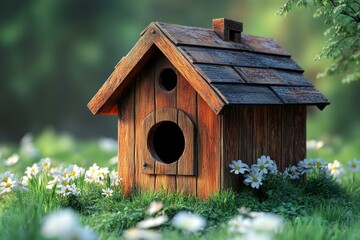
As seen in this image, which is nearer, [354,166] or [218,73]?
[218,73]

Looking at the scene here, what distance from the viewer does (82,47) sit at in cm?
2038

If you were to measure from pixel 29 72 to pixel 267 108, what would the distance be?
13.5 metres

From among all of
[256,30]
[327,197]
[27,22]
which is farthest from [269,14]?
[327,197]

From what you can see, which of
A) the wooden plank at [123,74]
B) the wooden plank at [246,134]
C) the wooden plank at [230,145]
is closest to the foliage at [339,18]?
the wooden plank at [246,134]

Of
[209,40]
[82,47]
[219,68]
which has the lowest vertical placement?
[219,68]

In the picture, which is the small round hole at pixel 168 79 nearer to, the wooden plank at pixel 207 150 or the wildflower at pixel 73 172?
the wooden plank at pixel 207 150

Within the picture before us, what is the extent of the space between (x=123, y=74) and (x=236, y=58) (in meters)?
1.25

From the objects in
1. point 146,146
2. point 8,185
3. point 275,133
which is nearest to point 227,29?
point 275,133

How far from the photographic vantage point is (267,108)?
763 cm

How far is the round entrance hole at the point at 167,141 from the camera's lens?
785cm

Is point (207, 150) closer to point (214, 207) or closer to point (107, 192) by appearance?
point (214, 207)

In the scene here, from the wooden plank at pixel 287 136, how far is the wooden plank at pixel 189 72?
1643mm

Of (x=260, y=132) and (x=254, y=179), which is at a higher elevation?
(x=260, y=132)

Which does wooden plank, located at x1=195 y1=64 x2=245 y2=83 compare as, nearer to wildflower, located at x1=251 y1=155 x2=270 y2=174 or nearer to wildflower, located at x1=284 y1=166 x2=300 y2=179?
wildflower, located at x1=251 y1=155 x2=270 y2=174
